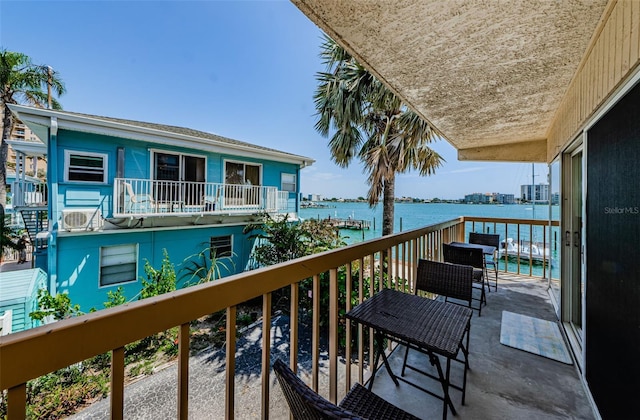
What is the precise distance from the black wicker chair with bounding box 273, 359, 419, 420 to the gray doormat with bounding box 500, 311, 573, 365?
2005mm

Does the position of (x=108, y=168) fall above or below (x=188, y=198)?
above

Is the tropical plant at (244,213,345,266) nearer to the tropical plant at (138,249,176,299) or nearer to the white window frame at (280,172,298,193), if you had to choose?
the tropical plant at (138,249,176,299)

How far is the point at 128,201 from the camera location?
20.5 feet

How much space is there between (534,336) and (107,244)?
841 centimetres

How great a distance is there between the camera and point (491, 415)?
163 centimetres

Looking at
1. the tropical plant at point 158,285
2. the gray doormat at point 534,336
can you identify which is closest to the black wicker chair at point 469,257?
the gray doormat at point 534,336

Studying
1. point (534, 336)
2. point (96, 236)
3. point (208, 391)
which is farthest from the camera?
point (96, 236)

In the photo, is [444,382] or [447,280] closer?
Answer: [444,382]

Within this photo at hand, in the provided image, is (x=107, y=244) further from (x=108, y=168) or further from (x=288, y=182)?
(x=288, y=182)

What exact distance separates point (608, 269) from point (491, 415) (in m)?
1.17

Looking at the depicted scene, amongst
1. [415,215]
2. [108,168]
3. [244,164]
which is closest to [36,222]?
[108,168]

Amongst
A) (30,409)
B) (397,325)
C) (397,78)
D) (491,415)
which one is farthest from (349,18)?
(30,409)

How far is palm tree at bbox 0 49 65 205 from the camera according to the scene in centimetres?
985

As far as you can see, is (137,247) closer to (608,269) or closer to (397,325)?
(397,325)
